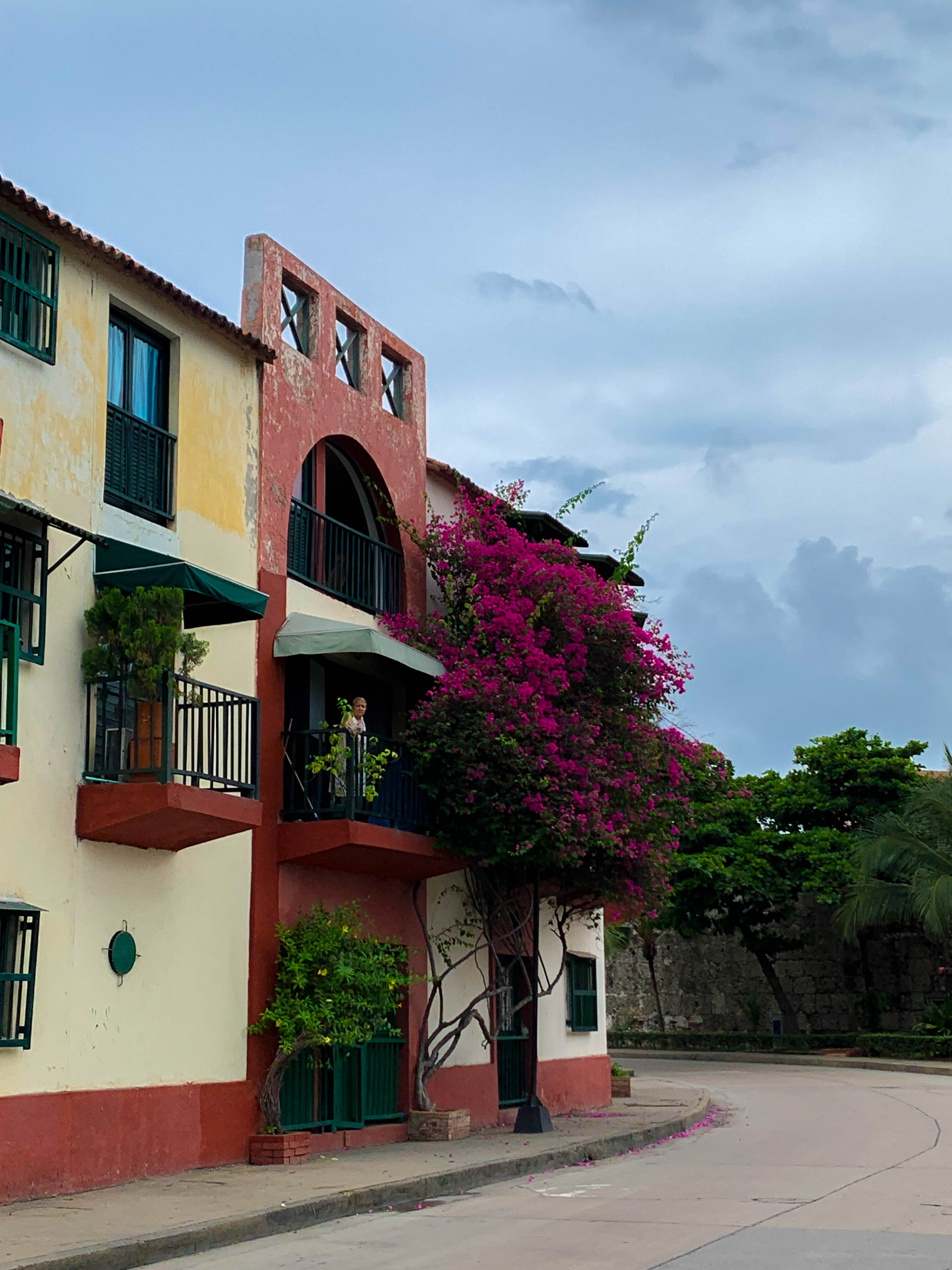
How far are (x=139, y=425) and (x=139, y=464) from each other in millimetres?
368

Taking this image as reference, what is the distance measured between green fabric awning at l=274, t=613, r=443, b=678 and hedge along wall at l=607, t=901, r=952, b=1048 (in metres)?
24.3

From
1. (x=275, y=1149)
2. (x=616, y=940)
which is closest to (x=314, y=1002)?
(x=275, y=1149)

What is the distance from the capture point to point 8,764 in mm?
10750

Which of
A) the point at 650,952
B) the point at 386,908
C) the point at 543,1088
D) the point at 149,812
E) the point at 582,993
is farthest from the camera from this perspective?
the point at 650,952

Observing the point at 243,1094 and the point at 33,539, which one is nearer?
the point at 33,539

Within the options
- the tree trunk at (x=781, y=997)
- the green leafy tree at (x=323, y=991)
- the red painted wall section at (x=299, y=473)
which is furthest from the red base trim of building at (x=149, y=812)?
the tree trunk at (x=781, y=997)

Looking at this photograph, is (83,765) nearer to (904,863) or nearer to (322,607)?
(322,607)

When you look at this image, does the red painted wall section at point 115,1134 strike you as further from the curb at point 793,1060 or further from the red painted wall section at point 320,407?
the curb at point 793,1060

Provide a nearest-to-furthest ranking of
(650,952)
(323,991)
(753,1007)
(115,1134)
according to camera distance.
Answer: (115,1134)
(323,991)
(753,1007)
(650,952)

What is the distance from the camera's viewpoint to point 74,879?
40.2 feet

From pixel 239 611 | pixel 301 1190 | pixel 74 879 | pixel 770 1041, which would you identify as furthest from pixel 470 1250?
pixel 770 1041

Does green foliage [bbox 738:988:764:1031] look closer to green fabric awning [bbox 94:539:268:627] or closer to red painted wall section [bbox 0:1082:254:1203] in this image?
red painted wall section [bbox 0:1082:254:1203]

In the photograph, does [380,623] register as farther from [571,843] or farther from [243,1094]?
[243,1094]

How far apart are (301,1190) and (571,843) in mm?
5461
